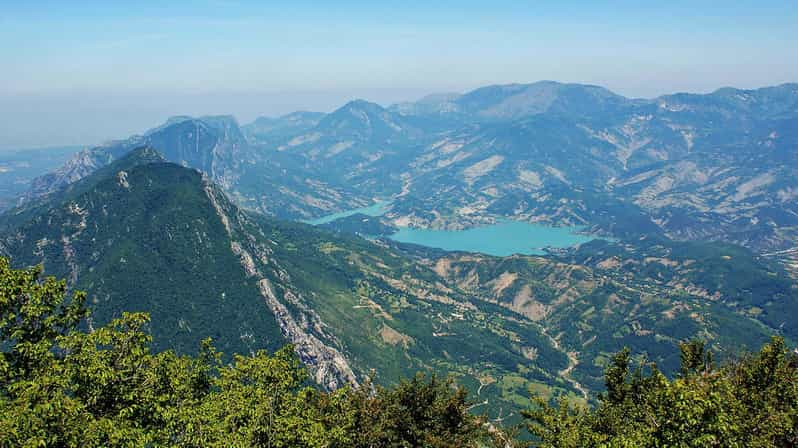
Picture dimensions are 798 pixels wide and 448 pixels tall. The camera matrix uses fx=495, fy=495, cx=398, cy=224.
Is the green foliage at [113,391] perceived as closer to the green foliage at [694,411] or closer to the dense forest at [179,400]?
the dense forest at [179,400]

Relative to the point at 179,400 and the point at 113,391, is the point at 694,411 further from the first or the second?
the point at 113,391

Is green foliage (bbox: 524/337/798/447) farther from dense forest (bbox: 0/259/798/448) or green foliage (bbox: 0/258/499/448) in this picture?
green foliage (bbox: 0/258/499/448)

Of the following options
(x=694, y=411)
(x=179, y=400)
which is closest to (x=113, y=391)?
(x=179, y=400)

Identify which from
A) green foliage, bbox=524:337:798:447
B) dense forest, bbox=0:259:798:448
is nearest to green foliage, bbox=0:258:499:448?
dense forest, bbox=0:259:798:448

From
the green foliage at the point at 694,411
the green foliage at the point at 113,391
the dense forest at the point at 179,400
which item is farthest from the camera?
the green foliage at the point at 694,411

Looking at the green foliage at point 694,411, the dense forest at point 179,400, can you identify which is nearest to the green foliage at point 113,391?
the dense forest at point 179,400

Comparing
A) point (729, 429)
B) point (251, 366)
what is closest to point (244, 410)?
point (251, 366)

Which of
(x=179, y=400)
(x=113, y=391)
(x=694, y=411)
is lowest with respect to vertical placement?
(x=179, y=400)
